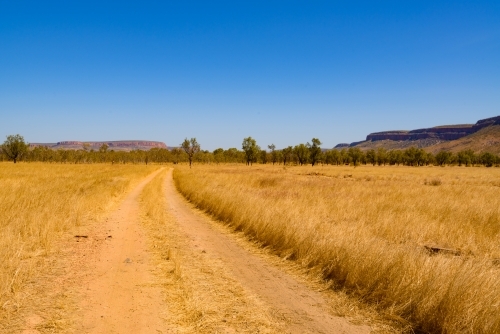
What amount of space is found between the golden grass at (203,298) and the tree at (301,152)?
109 m

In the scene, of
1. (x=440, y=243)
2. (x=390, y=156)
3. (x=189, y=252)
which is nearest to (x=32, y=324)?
(x=189, y=252)

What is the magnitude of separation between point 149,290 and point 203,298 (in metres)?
1.10

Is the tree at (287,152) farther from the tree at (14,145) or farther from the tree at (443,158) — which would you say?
the tree at (14,145)

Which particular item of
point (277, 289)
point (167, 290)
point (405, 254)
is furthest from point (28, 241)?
point (405, 254)

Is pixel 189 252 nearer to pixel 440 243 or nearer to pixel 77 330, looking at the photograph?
pixel 77 330

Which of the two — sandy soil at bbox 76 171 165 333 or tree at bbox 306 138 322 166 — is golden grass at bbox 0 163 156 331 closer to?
sandy soil at bbox 76 171 165 333

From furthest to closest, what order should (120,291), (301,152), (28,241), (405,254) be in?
(301,152), (28,241), (405,254), (120,291)

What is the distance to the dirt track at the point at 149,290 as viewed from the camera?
450cm

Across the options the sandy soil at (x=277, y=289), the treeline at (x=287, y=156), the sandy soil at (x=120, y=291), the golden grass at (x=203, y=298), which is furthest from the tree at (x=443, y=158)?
the sandy soil at (x=120, y=291)

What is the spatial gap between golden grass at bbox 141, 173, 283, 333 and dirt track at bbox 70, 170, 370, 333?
0.58 feet

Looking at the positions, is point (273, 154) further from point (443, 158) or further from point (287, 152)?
point (443, 158)

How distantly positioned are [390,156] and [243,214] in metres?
133

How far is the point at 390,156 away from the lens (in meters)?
130

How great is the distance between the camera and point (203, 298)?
5383 mm
